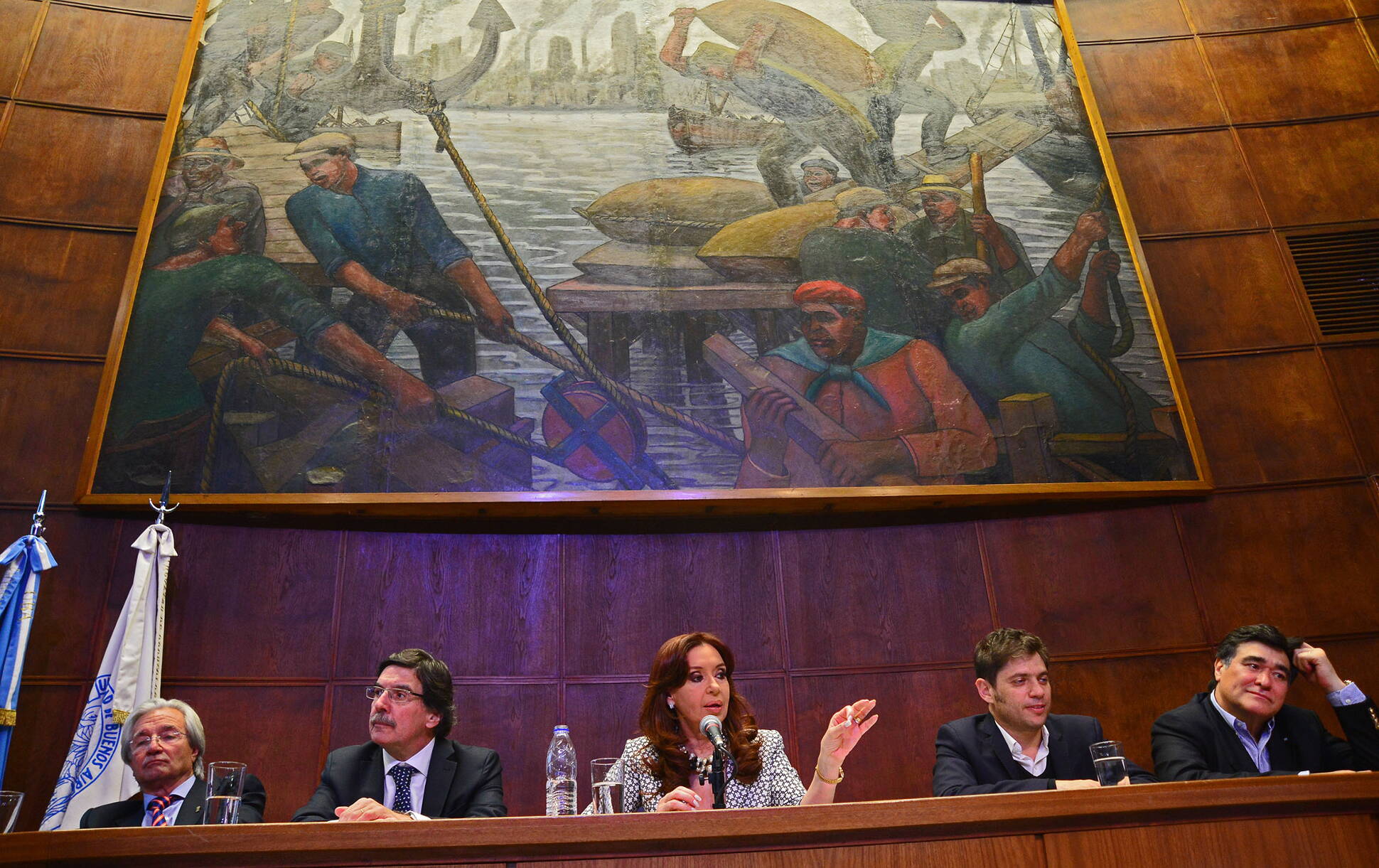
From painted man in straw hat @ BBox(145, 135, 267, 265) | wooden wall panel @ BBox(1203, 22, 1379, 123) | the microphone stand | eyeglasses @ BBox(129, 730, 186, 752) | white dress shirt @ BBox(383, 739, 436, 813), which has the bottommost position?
the microphone stand

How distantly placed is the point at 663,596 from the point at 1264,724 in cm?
224

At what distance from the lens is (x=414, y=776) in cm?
292

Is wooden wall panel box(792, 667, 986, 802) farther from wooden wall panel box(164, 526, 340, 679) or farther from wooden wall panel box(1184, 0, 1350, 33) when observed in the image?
wooden wall panel box(1184, 0, 1350, 33)

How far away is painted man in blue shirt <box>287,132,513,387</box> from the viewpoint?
4.53 metres

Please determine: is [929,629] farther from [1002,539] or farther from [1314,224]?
[1314,224]

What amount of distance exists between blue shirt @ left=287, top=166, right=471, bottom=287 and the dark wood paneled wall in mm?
833

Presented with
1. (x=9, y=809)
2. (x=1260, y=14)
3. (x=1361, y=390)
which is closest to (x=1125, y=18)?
(x=1260, y=14)

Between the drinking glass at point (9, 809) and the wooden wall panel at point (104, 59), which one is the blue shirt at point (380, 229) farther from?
the drinking glass at point (9, 809)

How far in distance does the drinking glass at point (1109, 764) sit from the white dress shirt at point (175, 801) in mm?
2266

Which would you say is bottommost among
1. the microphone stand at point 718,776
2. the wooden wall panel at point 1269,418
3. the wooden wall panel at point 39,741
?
the microphone stand at point 718,776

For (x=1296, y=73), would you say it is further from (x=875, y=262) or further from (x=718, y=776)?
(x=718, y=776)

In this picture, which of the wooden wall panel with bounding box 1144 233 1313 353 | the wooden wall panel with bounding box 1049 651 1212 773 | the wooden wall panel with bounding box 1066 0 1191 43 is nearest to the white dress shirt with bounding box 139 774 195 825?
the wooden wall panel with bounding box 1049 651 1212 773

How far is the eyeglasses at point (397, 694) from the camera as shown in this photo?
2953mm

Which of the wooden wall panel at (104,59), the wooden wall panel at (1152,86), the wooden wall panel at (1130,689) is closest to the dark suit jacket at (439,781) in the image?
the wooden wall panel at (1130,689)
